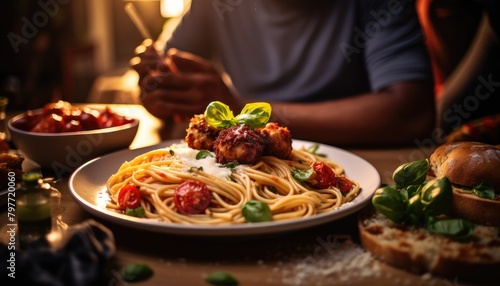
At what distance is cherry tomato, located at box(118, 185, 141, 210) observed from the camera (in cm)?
171

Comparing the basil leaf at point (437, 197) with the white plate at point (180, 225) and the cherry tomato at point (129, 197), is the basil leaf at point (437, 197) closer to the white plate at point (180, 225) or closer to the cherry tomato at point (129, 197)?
the white plate at point (180, 225)

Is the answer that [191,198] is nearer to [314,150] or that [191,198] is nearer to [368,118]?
[314,150]

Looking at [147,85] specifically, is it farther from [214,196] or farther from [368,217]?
[368,217]

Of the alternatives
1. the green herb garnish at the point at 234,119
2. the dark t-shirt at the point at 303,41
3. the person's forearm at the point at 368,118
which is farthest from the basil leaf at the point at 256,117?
the dark t-shirt at the point at 303,41

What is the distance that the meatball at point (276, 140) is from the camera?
1.93m

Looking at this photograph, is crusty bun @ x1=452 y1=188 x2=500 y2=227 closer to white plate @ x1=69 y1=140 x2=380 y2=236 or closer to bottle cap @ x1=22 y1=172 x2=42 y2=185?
white plate @ x1=69 y1=140 x2=380 y2=236

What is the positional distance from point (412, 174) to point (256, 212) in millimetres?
523

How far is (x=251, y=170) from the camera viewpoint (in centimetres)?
187

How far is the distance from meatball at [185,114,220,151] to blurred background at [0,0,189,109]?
2.51 m

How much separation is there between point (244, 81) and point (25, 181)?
2.77 m

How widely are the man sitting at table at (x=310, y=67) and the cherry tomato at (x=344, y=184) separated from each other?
0.93m

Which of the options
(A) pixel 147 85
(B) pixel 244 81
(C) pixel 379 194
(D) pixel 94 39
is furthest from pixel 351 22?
(D) pixel 94 39

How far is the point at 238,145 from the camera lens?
5.87 feet

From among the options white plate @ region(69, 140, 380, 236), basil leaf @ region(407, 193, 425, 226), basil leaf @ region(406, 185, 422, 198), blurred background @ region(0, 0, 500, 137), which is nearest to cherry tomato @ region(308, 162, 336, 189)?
white plate @ region(69, 140, 380, 236)
